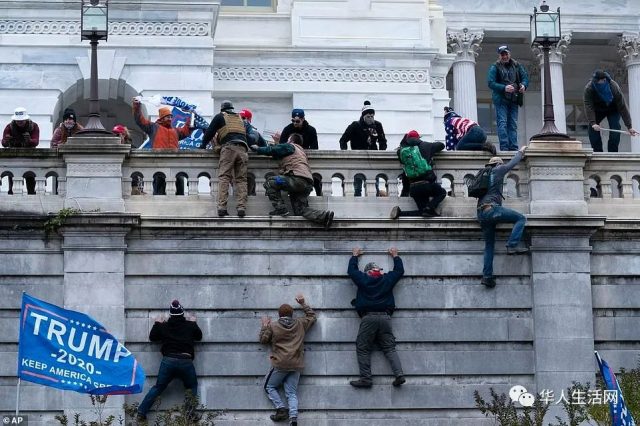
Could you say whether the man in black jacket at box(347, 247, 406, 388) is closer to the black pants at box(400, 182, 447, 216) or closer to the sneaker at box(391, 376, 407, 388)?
the sneaker at box(391, 376, 407, 388)

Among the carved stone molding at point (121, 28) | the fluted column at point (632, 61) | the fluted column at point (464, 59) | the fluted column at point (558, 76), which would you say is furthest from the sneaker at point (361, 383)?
the fluted column at point (632, 61)

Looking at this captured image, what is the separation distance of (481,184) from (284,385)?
495 centimetres

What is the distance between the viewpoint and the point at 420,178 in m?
39.8

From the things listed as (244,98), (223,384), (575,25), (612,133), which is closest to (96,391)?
(223,384)

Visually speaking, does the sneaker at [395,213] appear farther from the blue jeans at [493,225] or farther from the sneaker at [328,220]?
the blue jeans at [493,225]

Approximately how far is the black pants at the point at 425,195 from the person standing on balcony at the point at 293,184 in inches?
61.8

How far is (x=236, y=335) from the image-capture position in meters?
38.9

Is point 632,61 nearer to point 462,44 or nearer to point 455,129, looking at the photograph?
point 462,44

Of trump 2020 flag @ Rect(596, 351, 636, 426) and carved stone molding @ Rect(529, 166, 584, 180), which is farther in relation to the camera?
carved stone molding @ Rect(529, 166, 584, 180)

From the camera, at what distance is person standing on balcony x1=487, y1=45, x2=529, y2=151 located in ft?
141

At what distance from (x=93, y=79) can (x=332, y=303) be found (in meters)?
Answer: 5.76

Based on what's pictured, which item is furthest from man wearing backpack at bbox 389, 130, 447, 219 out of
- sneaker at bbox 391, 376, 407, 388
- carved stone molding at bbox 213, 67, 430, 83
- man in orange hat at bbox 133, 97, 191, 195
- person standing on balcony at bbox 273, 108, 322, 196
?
carved stone molding at bbox 213, 67, 430, 83

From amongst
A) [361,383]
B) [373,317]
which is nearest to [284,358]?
[361,383]

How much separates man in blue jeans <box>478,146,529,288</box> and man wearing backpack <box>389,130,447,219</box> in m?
0.83
